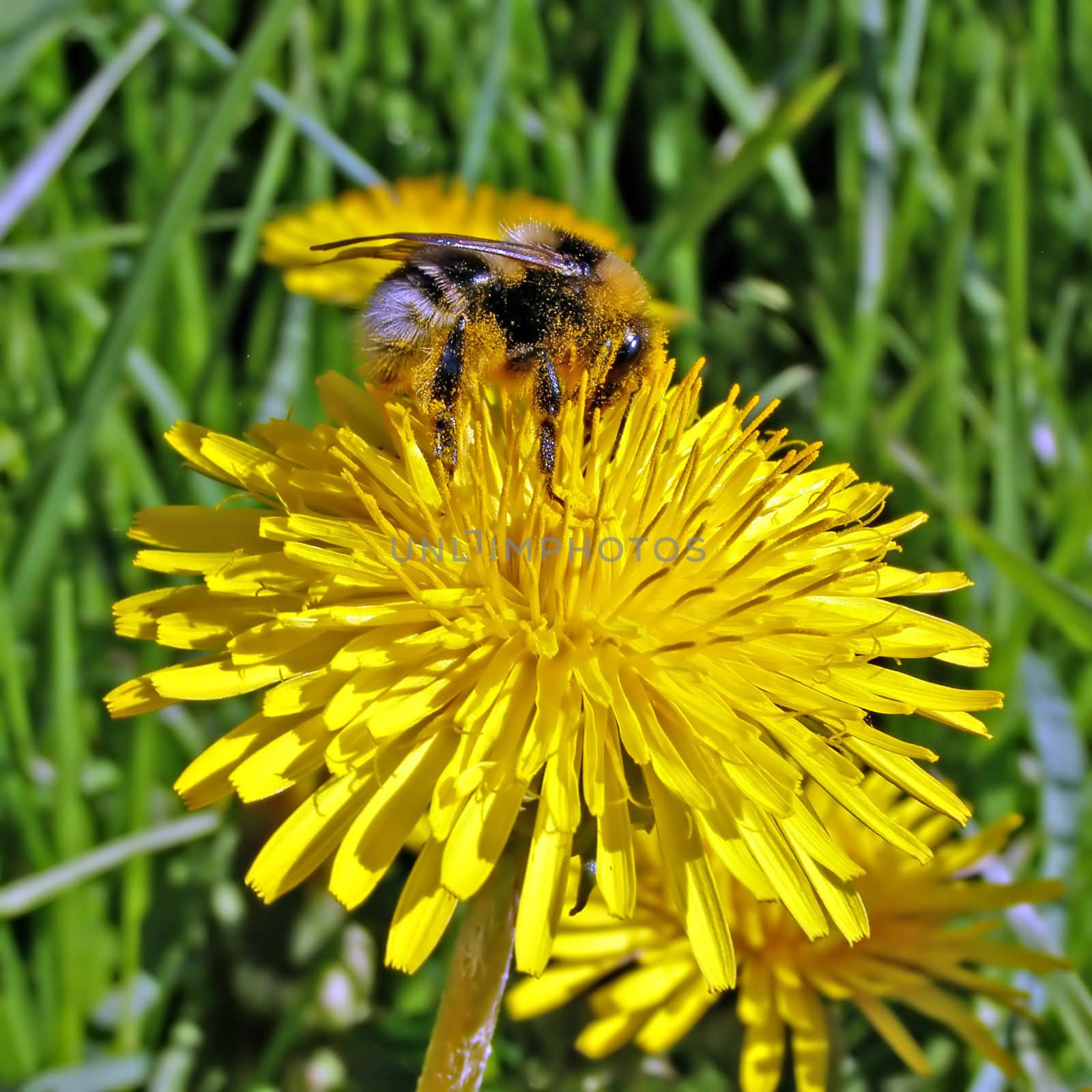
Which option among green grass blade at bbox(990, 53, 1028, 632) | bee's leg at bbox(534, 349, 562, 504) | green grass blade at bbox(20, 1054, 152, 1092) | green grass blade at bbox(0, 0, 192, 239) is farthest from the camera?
green grass blade at bbox(990, 53, 1028, 632)

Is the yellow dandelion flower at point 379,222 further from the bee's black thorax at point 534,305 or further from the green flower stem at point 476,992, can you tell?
the green flower stem at point 476,992

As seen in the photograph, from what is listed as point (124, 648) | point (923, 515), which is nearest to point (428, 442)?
point (923, 515)

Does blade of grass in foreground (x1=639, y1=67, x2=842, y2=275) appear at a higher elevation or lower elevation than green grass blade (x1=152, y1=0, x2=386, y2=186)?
higher

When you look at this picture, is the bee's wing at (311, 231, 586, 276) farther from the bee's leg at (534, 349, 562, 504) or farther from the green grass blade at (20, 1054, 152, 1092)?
the green grass blade at (20, 1054, 152, 1092)

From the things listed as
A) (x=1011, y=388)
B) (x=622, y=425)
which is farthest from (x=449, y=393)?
(x=1011, y=388)

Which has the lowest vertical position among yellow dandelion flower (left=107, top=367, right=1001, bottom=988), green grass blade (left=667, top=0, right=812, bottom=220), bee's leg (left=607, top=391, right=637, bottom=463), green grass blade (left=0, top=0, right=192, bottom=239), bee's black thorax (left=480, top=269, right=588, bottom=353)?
yellow dandelion flower (left=107, top=367, right=1001, bottom=988)

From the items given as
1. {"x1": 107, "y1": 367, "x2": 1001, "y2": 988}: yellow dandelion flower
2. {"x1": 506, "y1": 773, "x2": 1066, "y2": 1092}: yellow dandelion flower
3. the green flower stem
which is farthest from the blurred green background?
{"x1": 107, "y1": 367, "x2": 1001, "y2": 988}: yellow dandelion flower

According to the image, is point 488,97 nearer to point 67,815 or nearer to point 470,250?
point 470,250
